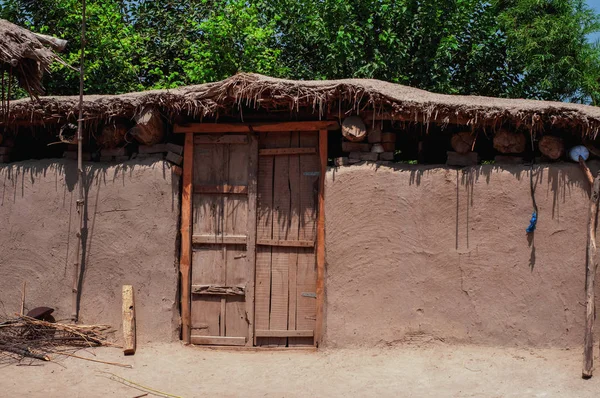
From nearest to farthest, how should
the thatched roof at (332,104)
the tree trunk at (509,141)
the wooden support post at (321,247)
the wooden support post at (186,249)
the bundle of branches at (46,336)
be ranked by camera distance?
the thatched roof at (332,104) < the tree trunk at (509,141) < the bundle of branches at (46,336) < the wooden support post at (321,247) < the wooden support post at (186,249)

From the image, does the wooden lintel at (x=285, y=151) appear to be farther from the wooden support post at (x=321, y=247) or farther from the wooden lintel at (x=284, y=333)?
the wooden lintel at (x=284, y=333)

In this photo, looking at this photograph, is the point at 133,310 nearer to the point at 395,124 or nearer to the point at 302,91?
the point at 302,91

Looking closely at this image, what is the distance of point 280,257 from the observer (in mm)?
6852

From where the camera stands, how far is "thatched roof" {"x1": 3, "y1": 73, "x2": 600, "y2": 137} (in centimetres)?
611

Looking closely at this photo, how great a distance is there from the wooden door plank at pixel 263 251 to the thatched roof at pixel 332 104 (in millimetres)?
692

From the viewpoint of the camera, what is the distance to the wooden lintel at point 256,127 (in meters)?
6.71

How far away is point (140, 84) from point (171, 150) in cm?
553

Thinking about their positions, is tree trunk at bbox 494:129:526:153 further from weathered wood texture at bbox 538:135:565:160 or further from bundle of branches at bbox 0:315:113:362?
bundle of branches at bbox 0:315:113:362

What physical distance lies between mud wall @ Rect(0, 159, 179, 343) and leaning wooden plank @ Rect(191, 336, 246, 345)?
24cm

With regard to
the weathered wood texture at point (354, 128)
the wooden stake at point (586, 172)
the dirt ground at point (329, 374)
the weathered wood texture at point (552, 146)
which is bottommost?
the dirt ground at point (329, 374)

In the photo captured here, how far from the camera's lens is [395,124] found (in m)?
6.67

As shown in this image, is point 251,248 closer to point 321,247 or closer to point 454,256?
point 321,247

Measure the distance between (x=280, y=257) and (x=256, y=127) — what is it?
1212mm

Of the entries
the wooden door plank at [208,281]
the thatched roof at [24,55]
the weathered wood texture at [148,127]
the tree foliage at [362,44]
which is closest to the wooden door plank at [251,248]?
the wooden door plank at [208,281]
